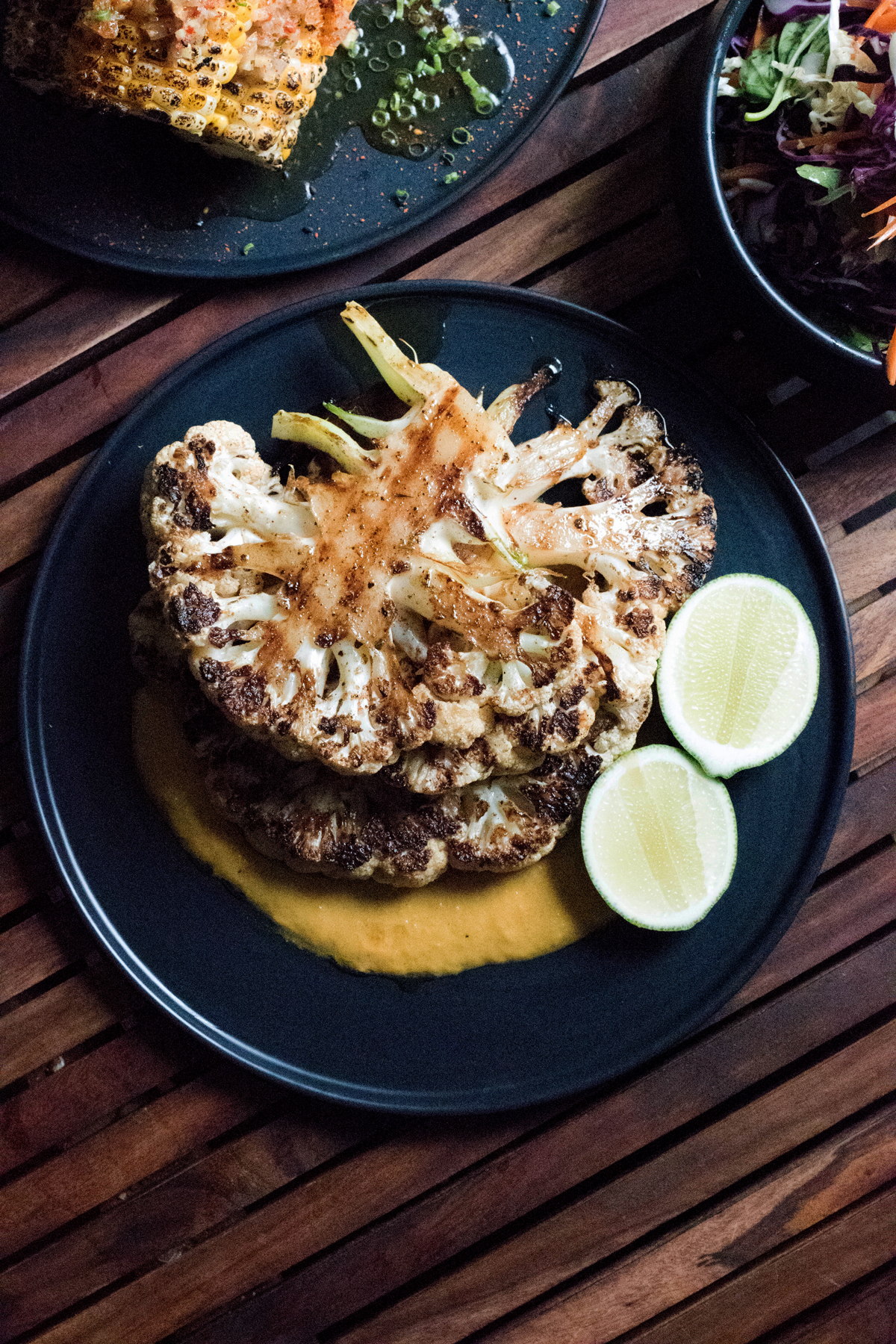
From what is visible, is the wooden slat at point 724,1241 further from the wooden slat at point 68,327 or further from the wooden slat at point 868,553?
the wooden slat at point 68,327

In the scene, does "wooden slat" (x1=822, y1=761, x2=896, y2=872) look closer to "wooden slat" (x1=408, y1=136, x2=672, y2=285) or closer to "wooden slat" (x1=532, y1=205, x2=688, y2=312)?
"wooden slat" (x1=532, y1=205, x2=688, y2=312)

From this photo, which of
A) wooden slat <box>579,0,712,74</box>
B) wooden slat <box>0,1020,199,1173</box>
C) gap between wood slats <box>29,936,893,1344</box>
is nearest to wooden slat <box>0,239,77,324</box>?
wooden slat <box>579,0,712,74</box>

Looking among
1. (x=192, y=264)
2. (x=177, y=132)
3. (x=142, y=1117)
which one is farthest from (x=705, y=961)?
(x=177, y=132)

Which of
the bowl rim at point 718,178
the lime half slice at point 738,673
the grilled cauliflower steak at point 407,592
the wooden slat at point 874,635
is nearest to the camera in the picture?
the grilled cauliflower steak at point 407,592

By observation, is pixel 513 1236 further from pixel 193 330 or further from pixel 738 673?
pixel 193 330

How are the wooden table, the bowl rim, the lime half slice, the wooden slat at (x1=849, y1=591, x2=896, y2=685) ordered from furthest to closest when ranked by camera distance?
the wooden slat at (x1=849, y1=591, x2=896, y2=685), the wooden table, the lime half slice, the bowl rim

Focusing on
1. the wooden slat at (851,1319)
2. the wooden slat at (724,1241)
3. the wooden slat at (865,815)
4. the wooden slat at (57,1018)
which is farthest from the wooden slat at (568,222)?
the wooden slat at (851,1319)
